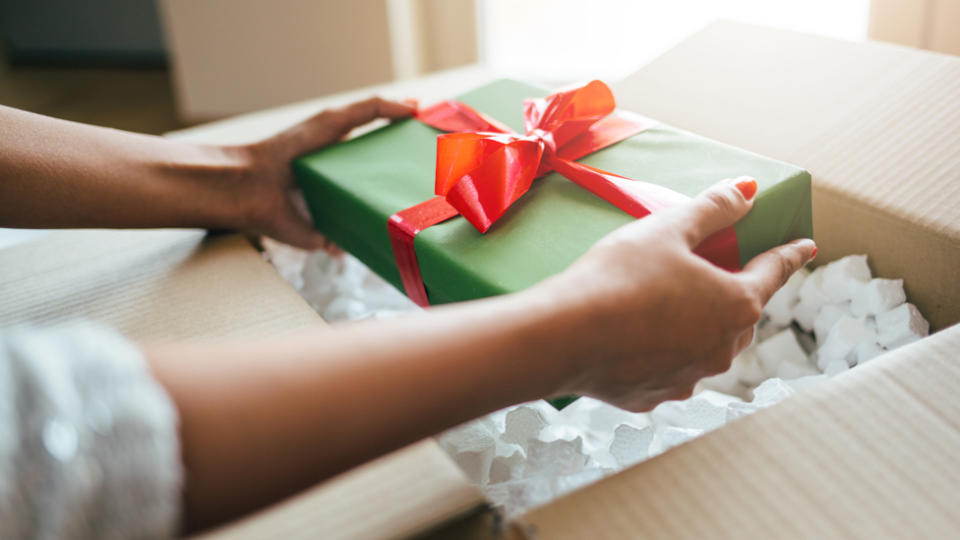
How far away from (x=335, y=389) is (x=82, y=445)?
0.10 m

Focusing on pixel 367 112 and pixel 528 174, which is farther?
pixel 367 112

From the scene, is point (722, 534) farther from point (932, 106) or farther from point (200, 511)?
point (932, 106)

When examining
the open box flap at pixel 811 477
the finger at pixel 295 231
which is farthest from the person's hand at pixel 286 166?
the open box flap at pixel 811 477

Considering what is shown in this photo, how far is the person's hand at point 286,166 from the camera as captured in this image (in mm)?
750

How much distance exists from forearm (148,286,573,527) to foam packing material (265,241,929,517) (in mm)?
115

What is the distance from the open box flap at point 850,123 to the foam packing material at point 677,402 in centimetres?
3

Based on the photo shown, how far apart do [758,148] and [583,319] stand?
0.36m

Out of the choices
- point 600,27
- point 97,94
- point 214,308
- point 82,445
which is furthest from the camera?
point 97,94

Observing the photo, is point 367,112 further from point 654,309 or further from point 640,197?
point 654,309

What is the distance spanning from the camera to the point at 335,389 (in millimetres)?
342

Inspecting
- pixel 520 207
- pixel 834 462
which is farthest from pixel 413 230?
pixel 834 462

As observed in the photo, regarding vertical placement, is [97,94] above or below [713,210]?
below

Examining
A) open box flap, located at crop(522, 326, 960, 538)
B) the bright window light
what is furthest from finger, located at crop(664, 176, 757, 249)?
the bright window light

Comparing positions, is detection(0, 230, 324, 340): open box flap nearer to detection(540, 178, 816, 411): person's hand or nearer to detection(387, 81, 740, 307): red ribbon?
detection(387, 81, 740, 307): red ribbon
